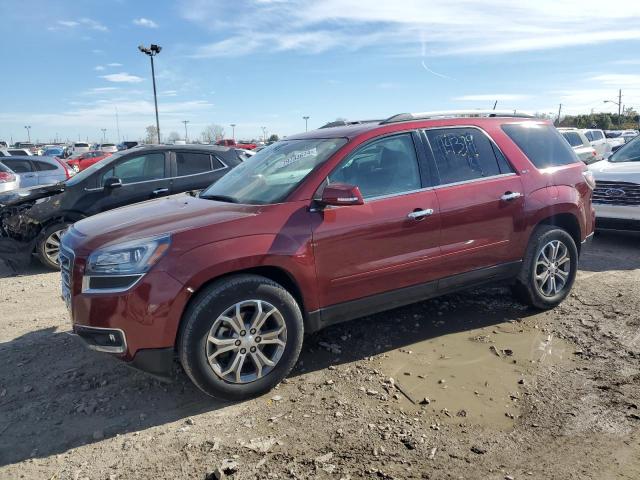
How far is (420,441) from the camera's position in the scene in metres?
2.99

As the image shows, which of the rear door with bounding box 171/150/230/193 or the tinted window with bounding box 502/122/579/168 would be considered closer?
the tinted window with bounding box 502/122/579/168

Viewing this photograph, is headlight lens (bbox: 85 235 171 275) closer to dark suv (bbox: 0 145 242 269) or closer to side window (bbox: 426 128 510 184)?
side window (bbox: 426 128 510 184)

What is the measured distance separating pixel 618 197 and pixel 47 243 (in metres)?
8.19

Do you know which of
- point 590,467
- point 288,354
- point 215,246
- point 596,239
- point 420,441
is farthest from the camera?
point 596,239

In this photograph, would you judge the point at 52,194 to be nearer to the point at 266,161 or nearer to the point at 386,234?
the point at 266,161

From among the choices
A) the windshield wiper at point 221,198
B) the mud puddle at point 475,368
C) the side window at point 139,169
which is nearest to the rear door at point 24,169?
the side window at point 139,169

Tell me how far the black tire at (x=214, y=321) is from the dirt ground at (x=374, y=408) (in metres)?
0.14

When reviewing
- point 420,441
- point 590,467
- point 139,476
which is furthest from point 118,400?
point 590,467

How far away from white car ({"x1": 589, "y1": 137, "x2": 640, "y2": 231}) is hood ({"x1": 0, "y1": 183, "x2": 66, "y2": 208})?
7995 millimetres

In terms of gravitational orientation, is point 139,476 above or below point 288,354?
below

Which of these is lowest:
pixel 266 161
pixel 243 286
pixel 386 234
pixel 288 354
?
pixel 288 354

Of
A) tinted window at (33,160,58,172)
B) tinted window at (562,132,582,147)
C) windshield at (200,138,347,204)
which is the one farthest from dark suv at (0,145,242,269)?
tinted window at (562,132,582,147)

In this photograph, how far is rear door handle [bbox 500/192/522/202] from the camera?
14.7ft

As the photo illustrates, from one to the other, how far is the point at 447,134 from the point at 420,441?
8.46ft
